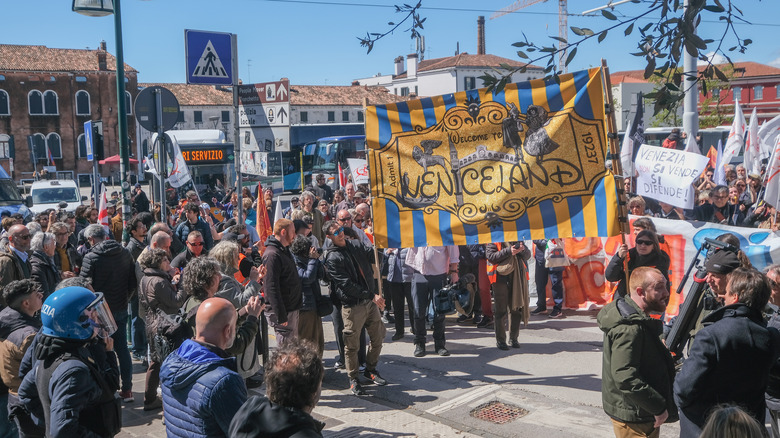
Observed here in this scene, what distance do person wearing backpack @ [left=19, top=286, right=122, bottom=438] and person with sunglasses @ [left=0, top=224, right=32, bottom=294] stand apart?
3679 mm

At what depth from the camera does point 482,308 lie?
33.4 ft

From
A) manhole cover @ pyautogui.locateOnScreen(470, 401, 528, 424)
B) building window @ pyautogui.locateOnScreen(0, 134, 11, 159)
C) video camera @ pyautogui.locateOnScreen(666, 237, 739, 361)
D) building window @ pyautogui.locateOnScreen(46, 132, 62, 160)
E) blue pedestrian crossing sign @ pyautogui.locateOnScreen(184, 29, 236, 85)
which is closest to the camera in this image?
video camera @ pyautogui.locateOnScreen(666, 237, 739, 361)

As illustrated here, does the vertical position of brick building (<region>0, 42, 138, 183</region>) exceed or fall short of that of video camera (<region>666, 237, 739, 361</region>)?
it exceeds it

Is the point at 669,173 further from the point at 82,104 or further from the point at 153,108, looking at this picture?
the point at 82,104

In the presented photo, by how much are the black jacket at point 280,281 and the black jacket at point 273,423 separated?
12.8 feet

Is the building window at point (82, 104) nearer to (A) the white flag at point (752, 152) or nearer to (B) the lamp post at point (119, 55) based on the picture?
(B) the lamp post at point (119, 55)

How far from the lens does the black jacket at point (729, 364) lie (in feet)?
12.4

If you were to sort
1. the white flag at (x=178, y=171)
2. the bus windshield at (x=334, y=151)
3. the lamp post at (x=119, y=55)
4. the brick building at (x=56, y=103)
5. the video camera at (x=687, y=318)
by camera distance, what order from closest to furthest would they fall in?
the video camera at (x=687, y=318), the lamp post at (x=119, y=55), the white flag at (x=178, y=171), the bus windshield at (x=334, y=151), the brick building at (x=56, y=103)

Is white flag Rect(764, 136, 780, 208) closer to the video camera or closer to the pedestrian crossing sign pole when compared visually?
the video camera

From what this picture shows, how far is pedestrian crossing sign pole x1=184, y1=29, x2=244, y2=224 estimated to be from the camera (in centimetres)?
905

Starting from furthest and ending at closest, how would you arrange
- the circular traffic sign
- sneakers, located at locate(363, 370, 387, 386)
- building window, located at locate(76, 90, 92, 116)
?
building window, located at locate(76, 90, 92, 116) → the circular traffic sign → sneakers, located at locate(363, 370, 387, 386)

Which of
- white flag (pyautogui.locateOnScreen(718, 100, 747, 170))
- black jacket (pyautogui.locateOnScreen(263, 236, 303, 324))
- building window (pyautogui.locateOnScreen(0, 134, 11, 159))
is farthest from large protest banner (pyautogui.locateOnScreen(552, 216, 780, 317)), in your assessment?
building window (pyautogui.locateOnScreen(0, 134, 11, 159))

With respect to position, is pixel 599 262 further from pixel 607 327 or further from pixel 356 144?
pixel 356 144

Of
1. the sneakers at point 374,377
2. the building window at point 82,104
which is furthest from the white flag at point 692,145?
the building window at point 82,104
